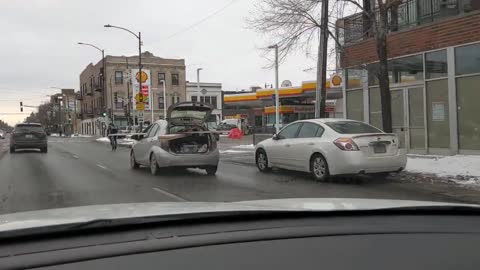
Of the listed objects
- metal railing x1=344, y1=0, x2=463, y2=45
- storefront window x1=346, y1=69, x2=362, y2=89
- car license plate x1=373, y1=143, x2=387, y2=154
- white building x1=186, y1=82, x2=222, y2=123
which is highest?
white building x1=186, y1=82, x2=222, y2=123

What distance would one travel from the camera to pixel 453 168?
1412 centimetres

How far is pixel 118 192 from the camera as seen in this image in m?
11.4

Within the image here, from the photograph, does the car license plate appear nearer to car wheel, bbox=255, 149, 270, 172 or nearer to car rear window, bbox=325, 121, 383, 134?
car rear window, bbox=325, 121, 383, 134

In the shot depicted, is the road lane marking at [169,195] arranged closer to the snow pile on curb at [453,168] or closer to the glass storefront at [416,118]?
the snow pile on curb at [453,168]

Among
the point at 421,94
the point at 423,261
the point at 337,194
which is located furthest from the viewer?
the point at 421,94

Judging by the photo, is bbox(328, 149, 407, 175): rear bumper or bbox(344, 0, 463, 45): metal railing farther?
bbox(344, 0, 463, 45): metal railing

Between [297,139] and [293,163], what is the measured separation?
0.60m

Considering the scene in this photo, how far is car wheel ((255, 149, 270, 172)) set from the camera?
50.8 feet

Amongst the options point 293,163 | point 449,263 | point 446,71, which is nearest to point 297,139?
point 293,163

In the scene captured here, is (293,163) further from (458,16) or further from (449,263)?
(449,263)

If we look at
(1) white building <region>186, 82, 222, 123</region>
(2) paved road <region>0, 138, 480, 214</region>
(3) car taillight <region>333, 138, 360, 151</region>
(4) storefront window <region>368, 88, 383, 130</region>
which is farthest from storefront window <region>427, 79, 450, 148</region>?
(1) white building <region>186, 82, 222, 123</region>

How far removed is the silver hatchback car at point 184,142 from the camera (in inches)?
574

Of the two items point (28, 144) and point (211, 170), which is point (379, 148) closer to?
point (211, 170)

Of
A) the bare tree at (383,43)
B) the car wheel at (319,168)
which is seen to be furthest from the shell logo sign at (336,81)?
the car wheel at (319,168)
